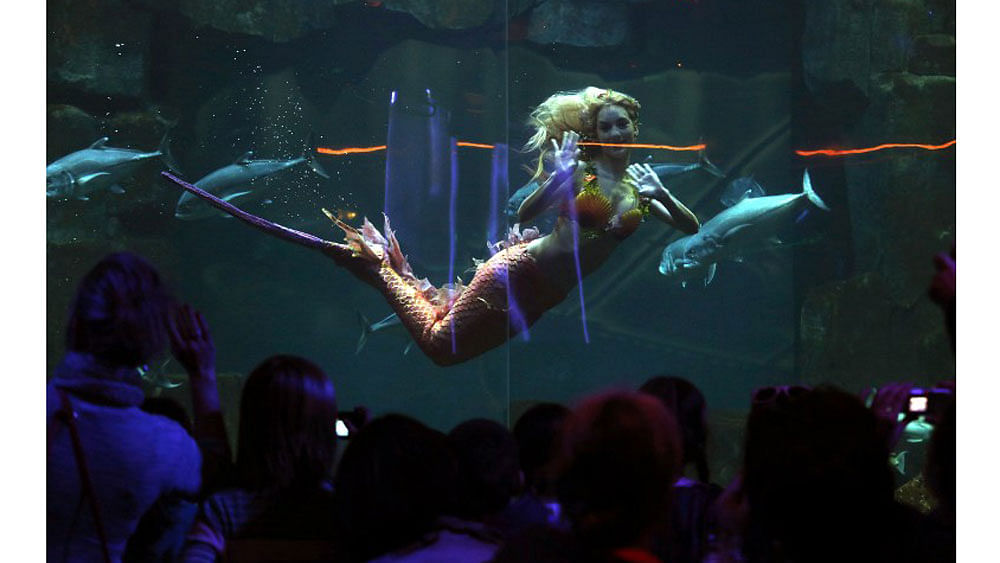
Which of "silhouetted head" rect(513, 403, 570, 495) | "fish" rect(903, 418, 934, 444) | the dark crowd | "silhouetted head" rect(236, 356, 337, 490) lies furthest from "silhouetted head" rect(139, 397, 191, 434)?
"fish" rect(903, 418, 934, 444)

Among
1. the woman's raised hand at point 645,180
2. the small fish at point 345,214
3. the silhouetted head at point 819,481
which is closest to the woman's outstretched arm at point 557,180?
the woman's raised hand at point 645,180

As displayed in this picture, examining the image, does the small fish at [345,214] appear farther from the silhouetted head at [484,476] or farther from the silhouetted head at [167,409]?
the silhouetted head at [484,476]

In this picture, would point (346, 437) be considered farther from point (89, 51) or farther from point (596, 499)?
point (89, 51)

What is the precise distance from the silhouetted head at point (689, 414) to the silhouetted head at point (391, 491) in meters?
0.85

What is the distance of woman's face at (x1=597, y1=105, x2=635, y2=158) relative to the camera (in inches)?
182

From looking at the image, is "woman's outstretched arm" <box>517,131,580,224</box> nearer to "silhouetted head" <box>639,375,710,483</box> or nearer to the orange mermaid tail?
the orange mermaid tail

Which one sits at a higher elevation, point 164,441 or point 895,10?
point 895,10

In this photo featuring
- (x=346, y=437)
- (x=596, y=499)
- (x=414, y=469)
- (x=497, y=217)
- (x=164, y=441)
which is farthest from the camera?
(x=497, y=217)

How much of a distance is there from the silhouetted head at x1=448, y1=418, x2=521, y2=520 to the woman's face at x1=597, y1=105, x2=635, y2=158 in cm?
248

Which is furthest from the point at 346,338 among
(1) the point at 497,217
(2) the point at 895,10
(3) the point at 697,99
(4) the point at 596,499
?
(2) the point at 895,10

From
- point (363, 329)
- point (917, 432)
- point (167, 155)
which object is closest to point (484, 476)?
point (363, 329)

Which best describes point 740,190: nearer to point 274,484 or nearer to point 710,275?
point 710,275

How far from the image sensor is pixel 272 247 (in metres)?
4.87

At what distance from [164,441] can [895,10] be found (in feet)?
15.2
